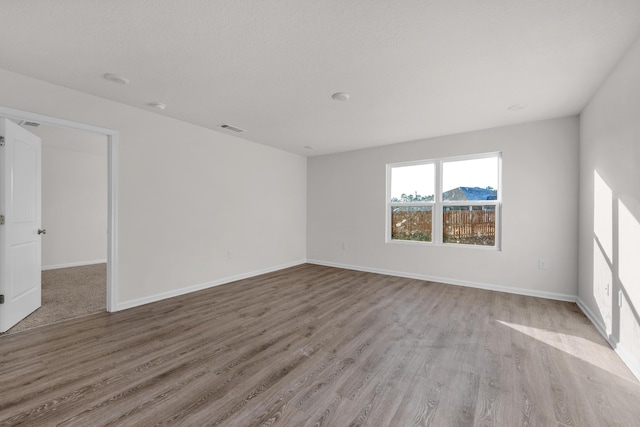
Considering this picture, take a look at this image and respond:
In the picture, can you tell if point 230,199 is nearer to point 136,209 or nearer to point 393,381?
point 136,209

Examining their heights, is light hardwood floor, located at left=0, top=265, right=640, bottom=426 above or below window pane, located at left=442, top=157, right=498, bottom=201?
below

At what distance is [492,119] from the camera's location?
146 inches

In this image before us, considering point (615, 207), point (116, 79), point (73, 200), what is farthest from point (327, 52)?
point (73, 200)

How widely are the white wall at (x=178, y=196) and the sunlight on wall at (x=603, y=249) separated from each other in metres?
4.58

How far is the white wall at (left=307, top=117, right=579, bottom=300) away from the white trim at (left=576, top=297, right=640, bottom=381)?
71 centimetres

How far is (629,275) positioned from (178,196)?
15.8 feet

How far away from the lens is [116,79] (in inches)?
103

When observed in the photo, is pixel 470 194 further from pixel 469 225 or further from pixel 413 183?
pixel 413 183

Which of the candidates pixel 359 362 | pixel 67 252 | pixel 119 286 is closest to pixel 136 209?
pixel 119 286

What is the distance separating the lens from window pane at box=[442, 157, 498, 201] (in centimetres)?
421

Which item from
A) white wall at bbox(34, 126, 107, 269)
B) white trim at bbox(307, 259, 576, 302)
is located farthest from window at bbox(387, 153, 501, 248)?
white wall at bbox(34, 126, 107, 269)

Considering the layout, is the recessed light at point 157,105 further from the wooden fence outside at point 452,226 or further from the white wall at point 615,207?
the white wall at point 615,207

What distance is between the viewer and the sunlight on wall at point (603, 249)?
2.50 meters

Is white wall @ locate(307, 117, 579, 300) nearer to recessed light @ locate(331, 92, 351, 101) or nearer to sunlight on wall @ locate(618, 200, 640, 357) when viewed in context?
sunlight on wall @ locate(618, 200, 640, 357)
